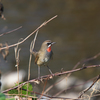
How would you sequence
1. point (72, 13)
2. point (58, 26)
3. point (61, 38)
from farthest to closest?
point (72, 13)
point (58, 26)
point (61, 38)

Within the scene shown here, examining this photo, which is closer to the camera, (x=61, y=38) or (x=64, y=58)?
(x=64, y=58)

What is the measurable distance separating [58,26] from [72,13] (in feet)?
3.70

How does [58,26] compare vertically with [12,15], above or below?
below

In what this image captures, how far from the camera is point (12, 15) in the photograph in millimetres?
10594

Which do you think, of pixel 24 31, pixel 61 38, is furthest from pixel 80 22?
pixel 24 31

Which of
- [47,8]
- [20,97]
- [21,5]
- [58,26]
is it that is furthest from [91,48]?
[20,97]

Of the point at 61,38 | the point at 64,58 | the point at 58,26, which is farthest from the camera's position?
the point at 58,26

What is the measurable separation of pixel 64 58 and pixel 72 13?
3.12 metres

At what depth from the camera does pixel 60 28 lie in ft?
32.4

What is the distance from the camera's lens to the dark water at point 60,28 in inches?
315

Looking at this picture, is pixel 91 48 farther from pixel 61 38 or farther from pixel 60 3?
pixel 60 3

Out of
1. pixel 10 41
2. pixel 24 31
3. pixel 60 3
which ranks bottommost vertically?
pixel 10 41

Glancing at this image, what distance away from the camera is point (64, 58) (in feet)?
27.2

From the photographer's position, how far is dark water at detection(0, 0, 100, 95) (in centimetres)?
799
